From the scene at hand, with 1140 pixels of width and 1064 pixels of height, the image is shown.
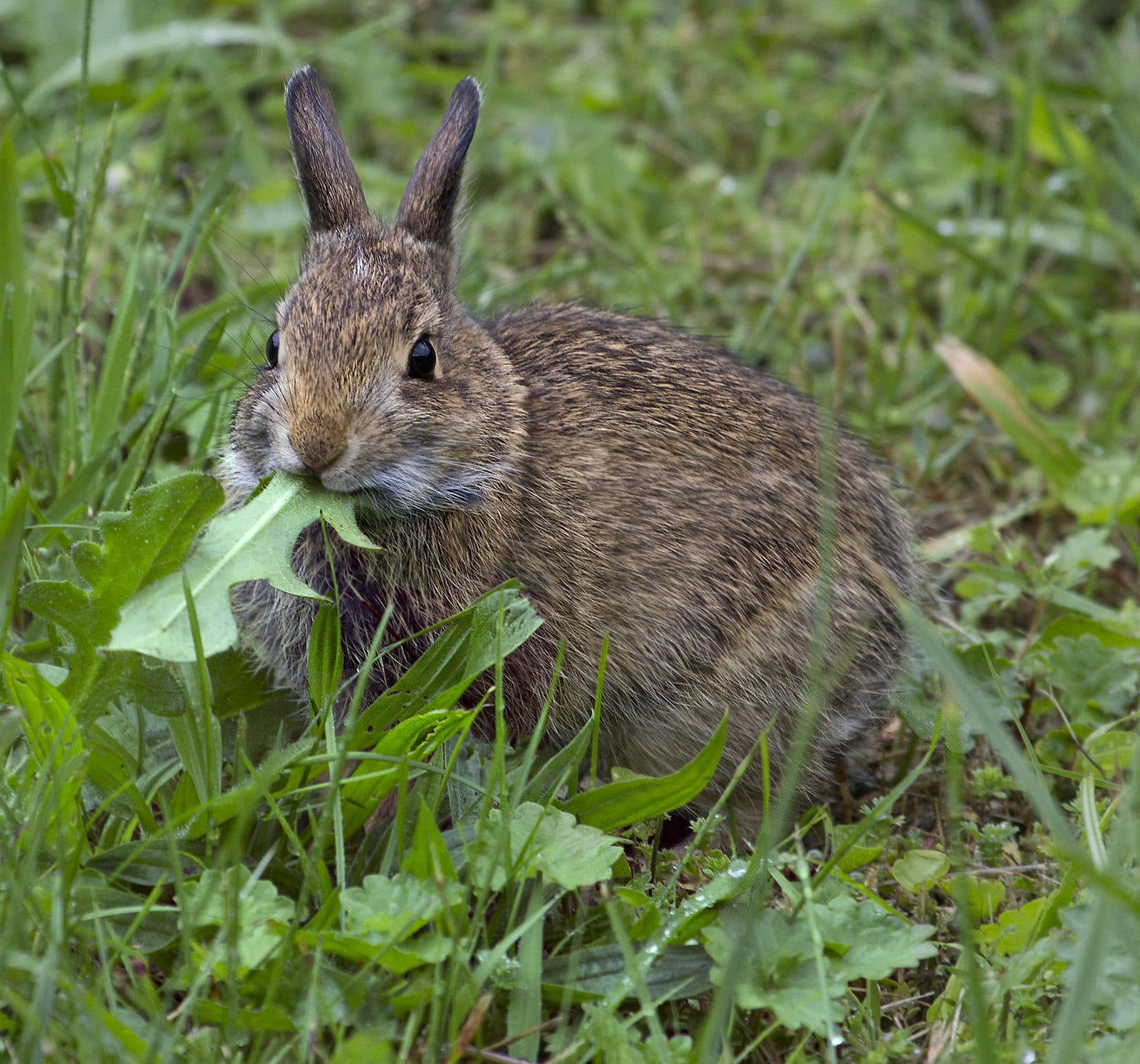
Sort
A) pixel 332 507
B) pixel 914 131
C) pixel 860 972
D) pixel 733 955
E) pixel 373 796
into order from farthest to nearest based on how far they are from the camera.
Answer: pixel 914 131 < pixel 332 507 < pixel 373 796 < pixel 860 972 < pixel 733 955

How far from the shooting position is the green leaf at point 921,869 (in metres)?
3.75

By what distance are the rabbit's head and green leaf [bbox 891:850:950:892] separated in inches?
62.5

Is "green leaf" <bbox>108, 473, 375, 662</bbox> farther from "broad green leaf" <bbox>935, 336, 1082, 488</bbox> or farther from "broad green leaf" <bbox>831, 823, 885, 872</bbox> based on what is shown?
"broad green leaf" <bbox>935, 336, 1082, 488</bbox>

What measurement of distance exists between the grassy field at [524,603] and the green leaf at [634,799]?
0.03ft

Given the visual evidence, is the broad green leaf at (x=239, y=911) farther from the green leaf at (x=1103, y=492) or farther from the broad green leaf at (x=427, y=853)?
the green leaf at (x=1103, y=492)

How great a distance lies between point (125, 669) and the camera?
3467mm

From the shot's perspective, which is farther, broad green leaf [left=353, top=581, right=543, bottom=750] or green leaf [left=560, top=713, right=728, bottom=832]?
broad green leaf [left=353, top=581, right=543, bottom=750]

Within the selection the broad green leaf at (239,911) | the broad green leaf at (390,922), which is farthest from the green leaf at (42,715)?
the broad green leaf at (390,922)

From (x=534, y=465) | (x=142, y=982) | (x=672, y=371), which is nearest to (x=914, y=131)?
(x=672, y=371)

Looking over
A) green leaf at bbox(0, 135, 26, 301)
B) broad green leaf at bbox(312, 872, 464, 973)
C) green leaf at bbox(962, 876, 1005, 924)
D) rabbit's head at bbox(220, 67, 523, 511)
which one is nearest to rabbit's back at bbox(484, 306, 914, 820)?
rabbit's head at bbox(220, 67, 523, 511)

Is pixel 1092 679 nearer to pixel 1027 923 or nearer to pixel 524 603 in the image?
pixel 1027 923

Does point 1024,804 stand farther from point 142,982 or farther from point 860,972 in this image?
point 142,982

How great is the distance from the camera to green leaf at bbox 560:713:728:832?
139 inches

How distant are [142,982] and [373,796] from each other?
0.70 metres
